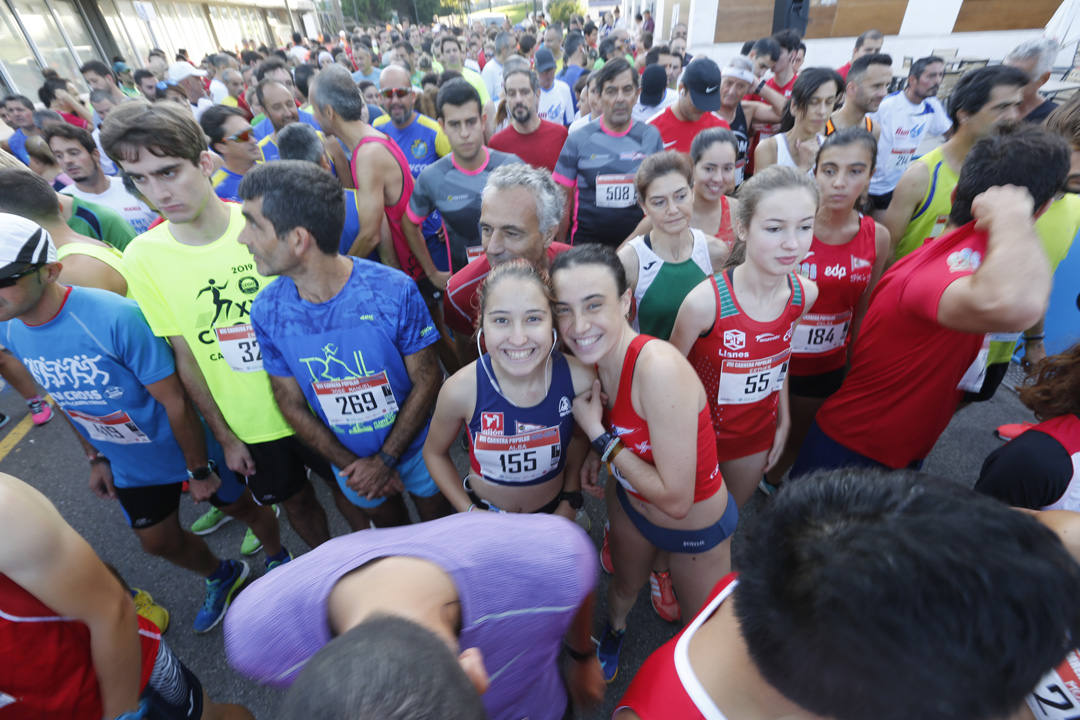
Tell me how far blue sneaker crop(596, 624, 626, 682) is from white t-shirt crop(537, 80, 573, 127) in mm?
6295

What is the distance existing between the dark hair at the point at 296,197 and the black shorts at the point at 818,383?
2609mm

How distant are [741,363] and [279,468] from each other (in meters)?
2.38

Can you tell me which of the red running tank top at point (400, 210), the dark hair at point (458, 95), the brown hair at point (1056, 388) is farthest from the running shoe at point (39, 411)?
the brown hair at point (1056, 388)

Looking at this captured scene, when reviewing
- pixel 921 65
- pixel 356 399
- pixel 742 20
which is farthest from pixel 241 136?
pixel 742 20

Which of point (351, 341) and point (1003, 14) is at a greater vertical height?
point (1003, 14)

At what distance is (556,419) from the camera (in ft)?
6.42

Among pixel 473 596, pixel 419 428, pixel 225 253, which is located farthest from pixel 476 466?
pixel 225 253

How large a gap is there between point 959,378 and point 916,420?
238 mm

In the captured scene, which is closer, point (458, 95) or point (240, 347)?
A: point (240, 347)

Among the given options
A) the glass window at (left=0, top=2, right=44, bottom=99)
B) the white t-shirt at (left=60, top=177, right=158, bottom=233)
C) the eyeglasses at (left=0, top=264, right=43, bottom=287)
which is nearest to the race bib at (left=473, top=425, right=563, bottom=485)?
the eyeglasses at (left=0, top=264, right=43, bottom=287)

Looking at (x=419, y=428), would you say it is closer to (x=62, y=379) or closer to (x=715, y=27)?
(x=62, y=379)

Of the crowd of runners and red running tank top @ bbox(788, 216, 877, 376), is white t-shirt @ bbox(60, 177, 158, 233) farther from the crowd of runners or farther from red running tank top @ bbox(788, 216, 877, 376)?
red running tank top @ bbox(788, 216, 877, 376)

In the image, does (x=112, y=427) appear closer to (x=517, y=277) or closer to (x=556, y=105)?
(x=517, y=277)

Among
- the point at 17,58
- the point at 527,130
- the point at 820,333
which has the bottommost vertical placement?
the point at 820,333
